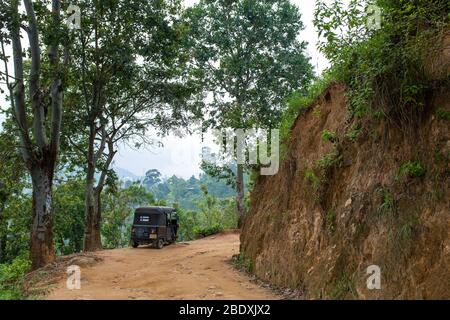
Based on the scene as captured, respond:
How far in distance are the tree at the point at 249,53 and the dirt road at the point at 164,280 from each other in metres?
14.0

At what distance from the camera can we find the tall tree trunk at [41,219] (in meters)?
14.2

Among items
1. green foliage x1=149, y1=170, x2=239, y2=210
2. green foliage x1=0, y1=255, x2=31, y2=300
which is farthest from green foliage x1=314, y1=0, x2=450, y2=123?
green foliage x1=149, y1=170, x2=239, y2=210

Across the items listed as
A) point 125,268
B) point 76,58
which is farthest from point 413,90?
point 76,58

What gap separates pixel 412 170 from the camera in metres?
6.47

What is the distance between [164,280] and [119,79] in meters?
10.9

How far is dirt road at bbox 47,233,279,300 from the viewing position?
907cm

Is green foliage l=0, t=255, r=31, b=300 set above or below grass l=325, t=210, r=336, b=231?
below

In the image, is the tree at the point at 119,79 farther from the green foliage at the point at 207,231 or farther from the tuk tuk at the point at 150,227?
the green foliage at the point at 207,231

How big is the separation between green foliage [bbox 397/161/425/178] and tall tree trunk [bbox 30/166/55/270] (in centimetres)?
1170

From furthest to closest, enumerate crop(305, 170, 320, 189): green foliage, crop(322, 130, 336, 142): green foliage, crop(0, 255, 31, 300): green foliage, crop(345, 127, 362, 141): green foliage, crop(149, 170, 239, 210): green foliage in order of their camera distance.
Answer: crop(149, 170, 239, 210): green foliage
crop(0, 255, 31, 300): green foliage
crop(305, 170, 320, 189): green foliage
crop(322, 130, 336, 142): green foliage
crop(345, 127, 362, 141): green foliage

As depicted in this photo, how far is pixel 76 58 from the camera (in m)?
17.9

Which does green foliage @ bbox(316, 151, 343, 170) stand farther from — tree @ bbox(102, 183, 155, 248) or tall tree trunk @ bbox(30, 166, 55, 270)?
tree @ bbox(102, 183, 155, 248)

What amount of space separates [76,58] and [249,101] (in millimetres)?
13350

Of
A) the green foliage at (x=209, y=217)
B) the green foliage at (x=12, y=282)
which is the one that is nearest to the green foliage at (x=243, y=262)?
the green foliage at (x=12, y=282)
